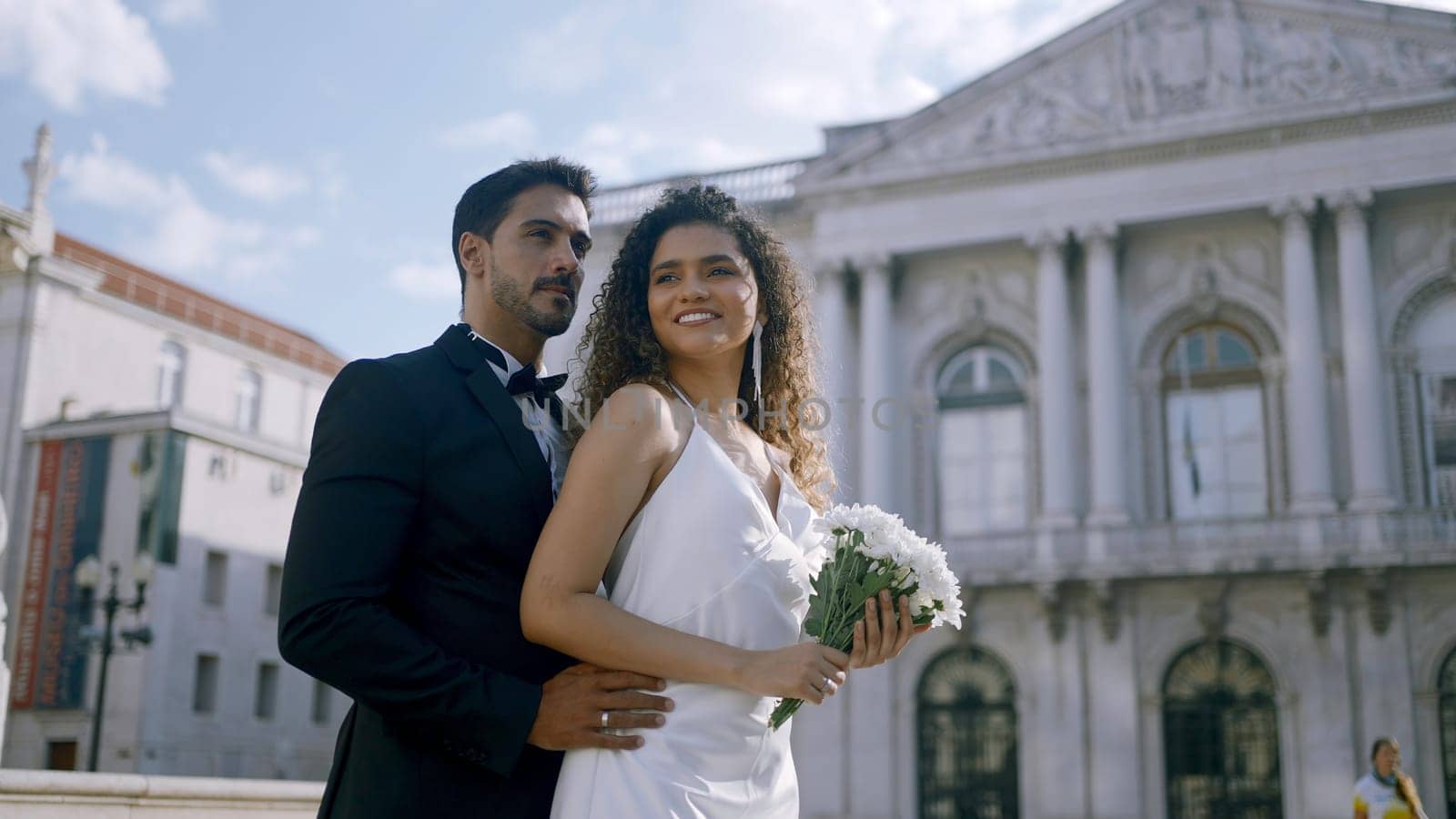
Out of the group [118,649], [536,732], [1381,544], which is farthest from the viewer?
[118,649]

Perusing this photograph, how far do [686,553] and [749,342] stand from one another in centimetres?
73

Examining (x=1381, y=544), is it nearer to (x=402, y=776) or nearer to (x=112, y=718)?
(x=402, y=776)

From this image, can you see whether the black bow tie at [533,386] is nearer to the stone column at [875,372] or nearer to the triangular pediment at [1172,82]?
the stone column at [875,372]

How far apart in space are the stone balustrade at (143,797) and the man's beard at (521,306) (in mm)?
3305

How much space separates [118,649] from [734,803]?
33.9 m

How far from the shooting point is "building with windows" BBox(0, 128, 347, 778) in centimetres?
3459

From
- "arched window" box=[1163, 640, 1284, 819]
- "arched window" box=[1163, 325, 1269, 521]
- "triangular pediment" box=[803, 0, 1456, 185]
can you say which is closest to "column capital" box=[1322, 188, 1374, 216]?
"triangular pediment" box=[803, 0, 1456, 185]

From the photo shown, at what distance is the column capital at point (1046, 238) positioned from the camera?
89.8 feet

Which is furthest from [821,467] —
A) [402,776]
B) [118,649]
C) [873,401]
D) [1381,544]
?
[118,649]

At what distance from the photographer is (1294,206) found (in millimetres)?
25688

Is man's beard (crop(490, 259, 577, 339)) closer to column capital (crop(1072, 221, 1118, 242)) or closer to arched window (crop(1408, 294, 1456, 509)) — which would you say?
arched window (crop(1408, 294, 1456, 509))

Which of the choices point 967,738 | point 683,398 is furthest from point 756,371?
point 967,738

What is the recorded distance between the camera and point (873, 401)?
92.7 feet

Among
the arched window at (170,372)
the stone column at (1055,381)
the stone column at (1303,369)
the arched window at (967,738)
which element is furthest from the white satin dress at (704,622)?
the arched window at (170,372)
